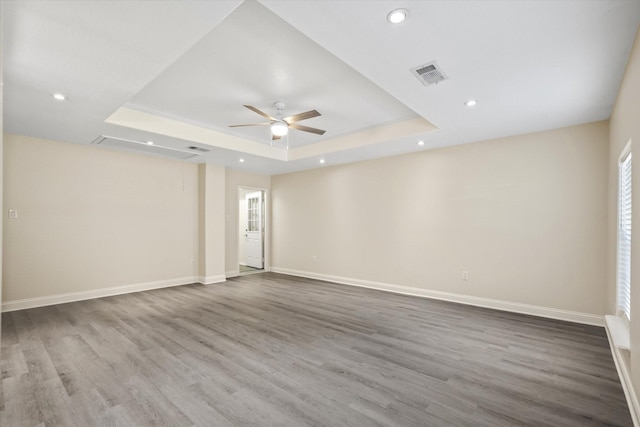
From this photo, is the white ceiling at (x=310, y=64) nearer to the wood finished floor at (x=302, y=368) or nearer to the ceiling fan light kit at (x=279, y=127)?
the ceiling fan light kit at (x=279, y=127)

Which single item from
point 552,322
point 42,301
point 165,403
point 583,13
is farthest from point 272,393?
point 42,301

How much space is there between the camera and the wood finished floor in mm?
2203

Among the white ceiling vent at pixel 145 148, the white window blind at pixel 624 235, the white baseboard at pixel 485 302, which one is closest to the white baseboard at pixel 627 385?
the white window blind at pixel 624 235

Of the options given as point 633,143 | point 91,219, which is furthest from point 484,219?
point 91,219

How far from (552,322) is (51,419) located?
5161 mm

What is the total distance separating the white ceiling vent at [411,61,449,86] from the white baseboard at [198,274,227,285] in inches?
214

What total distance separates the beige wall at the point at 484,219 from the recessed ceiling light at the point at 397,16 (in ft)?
10.9

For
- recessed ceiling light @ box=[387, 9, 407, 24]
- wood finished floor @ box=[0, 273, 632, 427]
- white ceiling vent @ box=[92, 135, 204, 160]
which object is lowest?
wood finished floor @ box=[0, 273, 632, 427]

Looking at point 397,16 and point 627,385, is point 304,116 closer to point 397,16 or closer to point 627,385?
point 397,16

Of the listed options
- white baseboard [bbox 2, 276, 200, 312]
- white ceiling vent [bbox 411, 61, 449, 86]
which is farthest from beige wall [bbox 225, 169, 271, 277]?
white ceiling vent [bbox 411, 61, 449, 86]

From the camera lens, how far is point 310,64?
3127mm

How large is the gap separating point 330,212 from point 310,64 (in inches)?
159

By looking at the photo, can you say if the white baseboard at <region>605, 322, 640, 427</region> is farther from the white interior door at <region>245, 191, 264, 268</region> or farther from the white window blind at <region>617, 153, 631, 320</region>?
the white interior door at <region>245, 191, 264, 268</region>

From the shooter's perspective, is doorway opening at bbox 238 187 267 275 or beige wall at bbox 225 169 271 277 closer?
beige wall at bbox 225 169 271 277
